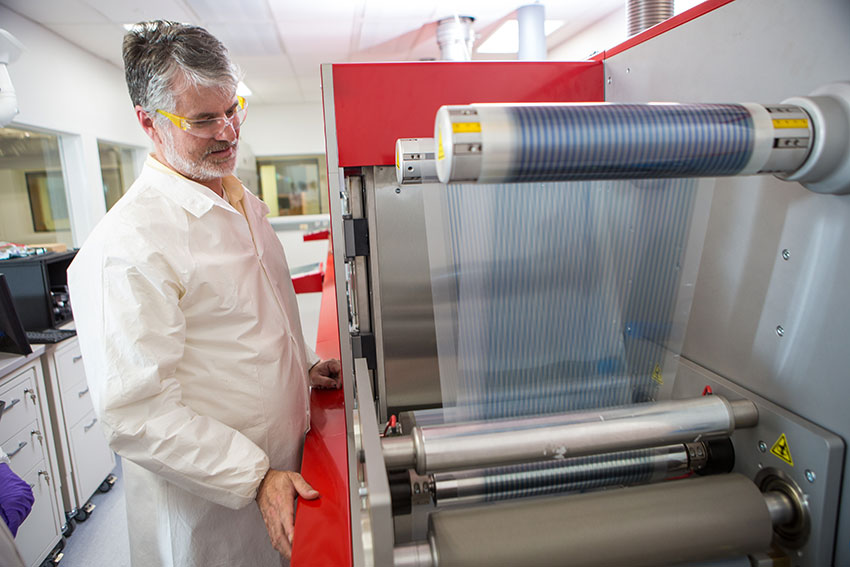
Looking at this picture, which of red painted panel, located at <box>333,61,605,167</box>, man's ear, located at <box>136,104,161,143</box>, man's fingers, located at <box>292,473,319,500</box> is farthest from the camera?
man's ear, located at <box>136,104,161,143</box>

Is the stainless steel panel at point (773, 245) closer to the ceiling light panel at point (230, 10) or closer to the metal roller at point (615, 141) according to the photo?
the metal roller at point (615, 141)

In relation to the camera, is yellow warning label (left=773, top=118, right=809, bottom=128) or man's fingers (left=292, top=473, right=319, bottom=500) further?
man's fingers (left=292, top=473, right=319, bottom=500)

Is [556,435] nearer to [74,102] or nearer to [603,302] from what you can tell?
[603,302]

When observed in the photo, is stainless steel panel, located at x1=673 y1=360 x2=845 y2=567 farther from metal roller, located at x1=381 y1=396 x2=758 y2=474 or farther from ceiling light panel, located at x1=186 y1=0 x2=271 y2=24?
ceiling light panel, located at x1=186 y1=0 x2=271 y2=24

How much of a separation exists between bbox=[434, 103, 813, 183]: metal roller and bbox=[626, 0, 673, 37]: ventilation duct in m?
0.58

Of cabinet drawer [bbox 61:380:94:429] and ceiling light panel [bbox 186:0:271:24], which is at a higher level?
ceiling light panel [bbox 186:0:271:24]

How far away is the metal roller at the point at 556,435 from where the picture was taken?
0.58m

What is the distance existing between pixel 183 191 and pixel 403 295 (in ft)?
1.64

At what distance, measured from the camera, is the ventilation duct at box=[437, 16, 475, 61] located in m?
3.91

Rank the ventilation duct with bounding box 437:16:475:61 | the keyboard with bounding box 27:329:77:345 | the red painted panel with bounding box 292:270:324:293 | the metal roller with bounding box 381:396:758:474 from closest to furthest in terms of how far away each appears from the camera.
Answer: the metal roller with bounding box 381:396:758:474, the keyboard with bounding box 27:329:77:345, the red painted panel with bounding box 292:270:324:293, the ventilation duct with bounding box 437:16:475:61

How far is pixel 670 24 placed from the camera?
2.59 feet

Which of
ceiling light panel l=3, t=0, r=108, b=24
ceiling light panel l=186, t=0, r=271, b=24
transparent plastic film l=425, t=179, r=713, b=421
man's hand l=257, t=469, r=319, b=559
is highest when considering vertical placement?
ceiling light panel l=186, t=0, r=271, b=24

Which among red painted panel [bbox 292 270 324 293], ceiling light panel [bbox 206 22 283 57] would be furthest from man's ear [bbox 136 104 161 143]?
ceiling light panel [bbox 206 22 283 57]

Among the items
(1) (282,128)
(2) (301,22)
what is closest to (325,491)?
(2) (301,22)
